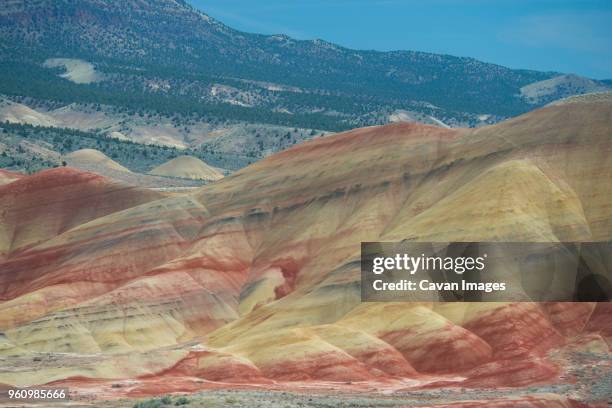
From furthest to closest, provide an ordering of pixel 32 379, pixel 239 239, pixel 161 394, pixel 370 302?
pixel 239 239
pixel 370 302
pixel 32 379
pixel 161 394

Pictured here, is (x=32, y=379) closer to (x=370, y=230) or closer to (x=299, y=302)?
(x=299, y=302)

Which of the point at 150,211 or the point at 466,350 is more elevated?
the point at 150,211

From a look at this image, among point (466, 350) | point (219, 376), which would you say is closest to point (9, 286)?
point (219, 376)

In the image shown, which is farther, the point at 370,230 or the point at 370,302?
the point at 370,230

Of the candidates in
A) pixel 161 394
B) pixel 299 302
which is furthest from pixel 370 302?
pixel 161 394

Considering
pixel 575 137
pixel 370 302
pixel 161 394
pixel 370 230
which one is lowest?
pixel 161 394

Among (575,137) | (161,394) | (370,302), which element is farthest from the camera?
(575,137)

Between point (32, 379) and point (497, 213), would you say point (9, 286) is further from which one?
point (497, 213)
